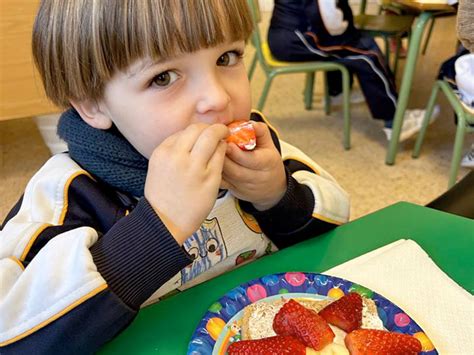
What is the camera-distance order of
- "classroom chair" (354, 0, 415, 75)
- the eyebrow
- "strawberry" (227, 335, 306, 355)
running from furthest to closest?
"classroom chair" (354, 0, 415, 75) → the eyebrow → "strawberry" (227, 335, 306, 355)

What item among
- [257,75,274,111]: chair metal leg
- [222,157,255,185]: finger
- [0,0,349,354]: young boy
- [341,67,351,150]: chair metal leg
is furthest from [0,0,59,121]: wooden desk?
[341,67,351,150]: chair metal leg

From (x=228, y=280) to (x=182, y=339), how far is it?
115 mm

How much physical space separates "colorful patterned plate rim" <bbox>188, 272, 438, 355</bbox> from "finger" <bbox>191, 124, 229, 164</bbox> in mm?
163

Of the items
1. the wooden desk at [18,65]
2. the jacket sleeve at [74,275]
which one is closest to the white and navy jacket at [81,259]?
the jacket sleeve at [74,275]

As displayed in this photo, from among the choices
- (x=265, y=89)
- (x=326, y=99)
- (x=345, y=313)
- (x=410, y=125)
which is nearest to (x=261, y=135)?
(x=345, y=313)

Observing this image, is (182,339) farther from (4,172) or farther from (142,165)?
(4,172)

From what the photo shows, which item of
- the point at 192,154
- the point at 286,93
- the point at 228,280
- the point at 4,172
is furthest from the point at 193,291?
the point at 286,93

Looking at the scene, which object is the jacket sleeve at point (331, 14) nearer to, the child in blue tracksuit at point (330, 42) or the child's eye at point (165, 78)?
the child in blue tracksuit at point (330, 42)

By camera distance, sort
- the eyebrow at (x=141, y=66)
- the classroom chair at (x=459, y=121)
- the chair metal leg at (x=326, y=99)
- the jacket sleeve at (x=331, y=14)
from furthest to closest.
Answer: the chair metal leg at (x=326, y=99) < the jacket sleeve at (x=331, y=14) < the classroom chair at (x=459, y=121) < the eyebrow at (x=141, y=66)

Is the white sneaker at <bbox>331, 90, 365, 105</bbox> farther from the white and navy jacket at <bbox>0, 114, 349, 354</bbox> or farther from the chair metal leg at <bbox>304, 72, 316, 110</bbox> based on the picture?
the white and navy jacket at <bbox>0, 114, 349, 354</bbox>

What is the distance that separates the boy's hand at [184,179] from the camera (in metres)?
0.60

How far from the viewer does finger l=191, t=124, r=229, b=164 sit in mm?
610

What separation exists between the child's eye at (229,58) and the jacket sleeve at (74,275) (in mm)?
232

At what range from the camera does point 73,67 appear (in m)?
0.66
